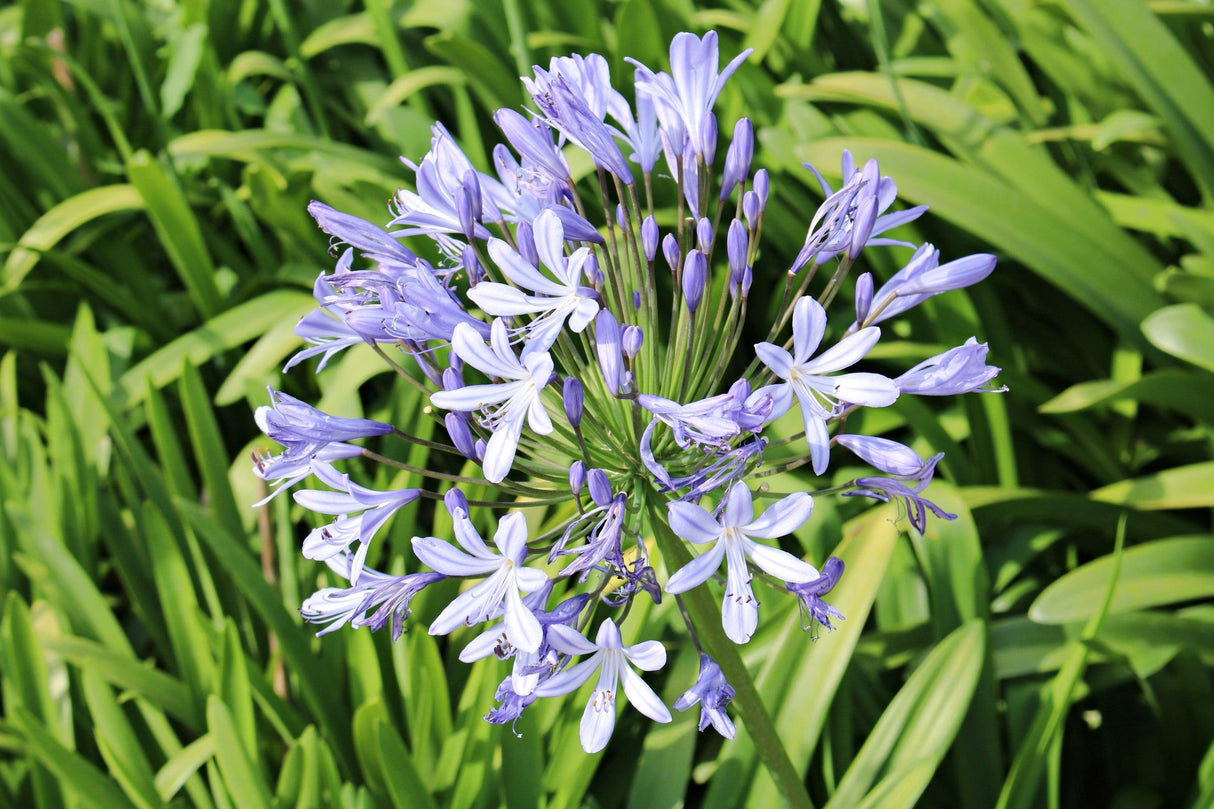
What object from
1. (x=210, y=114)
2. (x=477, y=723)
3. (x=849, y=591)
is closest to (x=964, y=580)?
(x=849, y=591)

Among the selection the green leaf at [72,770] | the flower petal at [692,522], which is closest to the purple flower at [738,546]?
the flower petal at [692,522]

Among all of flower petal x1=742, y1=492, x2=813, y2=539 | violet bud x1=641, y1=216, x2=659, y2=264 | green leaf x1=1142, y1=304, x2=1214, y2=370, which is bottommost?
green leaf x1=1142, y1=304, x2=1214, y2=370

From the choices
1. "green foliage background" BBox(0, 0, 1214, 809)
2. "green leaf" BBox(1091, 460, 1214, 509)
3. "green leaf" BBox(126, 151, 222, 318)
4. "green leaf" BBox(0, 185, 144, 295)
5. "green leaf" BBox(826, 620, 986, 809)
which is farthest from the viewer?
"green leaf" BBox(0, 185, 144, 295)

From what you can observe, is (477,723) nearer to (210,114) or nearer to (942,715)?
(942,715)

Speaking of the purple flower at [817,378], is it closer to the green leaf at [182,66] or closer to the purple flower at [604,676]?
the purple flower at [604,676]

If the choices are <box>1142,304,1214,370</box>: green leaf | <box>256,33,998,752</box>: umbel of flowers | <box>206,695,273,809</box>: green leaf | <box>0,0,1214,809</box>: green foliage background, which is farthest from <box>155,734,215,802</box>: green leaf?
<box>1142,304,1214,370</box>: green leaf

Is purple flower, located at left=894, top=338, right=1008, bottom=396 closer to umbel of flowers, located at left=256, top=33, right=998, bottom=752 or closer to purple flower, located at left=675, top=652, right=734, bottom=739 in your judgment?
umbel of flowers, located at left=256, top=33, right=998, bottom=752
